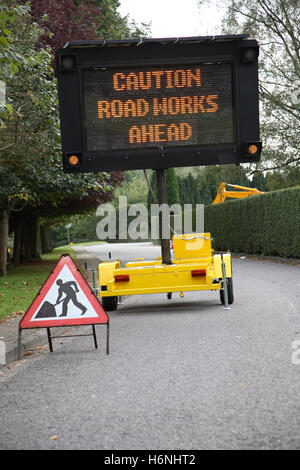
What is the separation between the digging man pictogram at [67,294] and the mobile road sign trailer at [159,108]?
3589 mm

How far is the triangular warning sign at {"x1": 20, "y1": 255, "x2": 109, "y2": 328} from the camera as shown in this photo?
7363mm

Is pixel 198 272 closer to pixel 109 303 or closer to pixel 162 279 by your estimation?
pixel 162 279

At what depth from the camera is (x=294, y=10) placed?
28891mm

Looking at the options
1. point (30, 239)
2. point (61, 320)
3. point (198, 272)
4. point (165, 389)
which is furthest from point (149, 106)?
point (30, 239)

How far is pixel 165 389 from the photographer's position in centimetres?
546

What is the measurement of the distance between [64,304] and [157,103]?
15.4 ft

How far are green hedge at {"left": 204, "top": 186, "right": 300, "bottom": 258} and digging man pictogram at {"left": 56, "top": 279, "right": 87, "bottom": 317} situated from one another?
16266 millimetres

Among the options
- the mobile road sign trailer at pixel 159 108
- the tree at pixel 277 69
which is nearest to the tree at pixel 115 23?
the tree at pixel 277 69

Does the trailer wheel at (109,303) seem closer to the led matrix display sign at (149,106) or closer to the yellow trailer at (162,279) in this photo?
the yellow trailer at (162,279)

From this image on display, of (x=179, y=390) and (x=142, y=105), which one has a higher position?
(x=142, y=105)

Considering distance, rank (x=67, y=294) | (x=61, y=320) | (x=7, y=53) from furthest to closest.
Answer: (x=7, y=53) → (x=67, y=294) → (x=61, y=320)

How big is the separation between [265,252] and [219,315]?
1709cm
